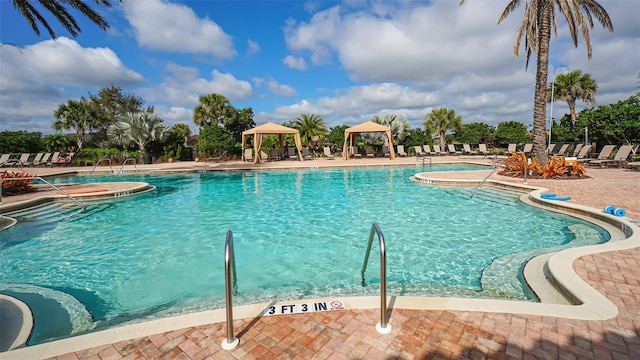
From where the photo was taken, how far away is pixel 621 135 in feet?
56.7

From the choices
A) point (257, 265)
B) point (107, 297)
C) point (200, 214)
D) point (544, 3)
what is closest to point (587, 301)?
point (257, 265)

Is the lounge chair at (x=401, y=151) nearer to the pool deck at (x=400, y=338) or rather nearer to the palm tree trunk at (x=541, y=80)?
the palm tree trunk at (x=541, y=80)

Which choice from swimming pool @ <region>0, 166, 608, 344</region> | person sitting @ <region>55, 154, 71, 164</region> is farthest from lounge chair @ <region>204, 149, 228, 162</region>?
swimming pool @ <region>0, 166, 608, 344</region>

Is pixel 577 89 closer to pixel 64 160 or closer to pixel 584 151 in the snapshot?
pixel 584 151

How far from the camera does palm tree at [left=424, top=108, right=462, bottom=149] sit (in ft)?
106

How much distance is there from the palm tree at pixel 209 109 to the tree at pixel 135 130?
9.75 meters

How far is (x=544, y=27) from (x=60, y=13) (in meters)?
17.9

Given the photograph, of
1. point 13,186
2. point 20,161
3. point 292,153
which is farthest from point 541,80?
point 20,161

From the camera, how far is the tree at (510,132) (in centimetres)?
2806

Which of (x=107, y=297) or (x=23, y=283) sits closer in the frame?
(x=107, y=297)

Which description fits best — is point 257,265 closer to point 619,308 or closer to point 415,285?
point 415,285

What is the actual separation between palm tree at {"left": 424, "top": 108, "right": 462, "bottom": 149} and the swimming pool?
24.2 m

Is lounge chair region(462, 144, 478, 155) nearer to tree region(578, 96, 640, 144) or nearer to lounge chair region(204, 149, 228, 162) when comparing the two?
tree region(578, 96, 640, 144)

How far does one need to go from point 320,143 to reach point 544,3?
70.1 ft
